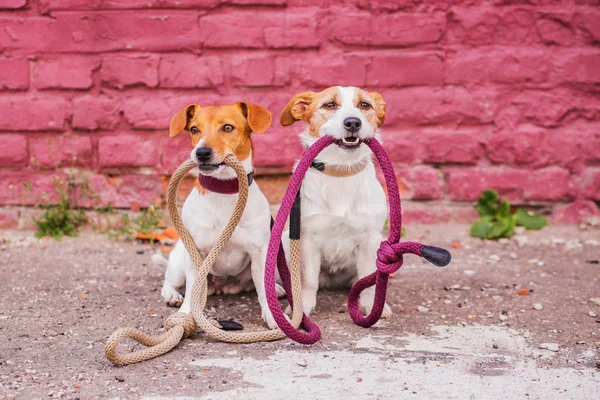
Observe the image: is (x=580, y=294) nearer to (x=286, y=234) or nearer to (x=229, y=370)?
(x=286, y=234)

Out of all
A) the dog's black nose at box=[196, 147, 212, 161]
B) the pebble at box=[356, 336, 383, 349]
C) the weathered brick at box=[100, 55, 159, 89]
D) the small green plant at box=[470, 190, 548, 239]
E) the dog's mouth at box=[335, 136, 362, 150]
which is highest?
the weathered brick at box=[100, 55, 159, 89]

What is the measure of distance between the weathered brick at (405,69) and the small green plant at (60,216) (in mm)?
2416

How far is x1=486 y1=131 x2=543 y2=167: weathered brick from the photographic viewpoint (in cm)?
532

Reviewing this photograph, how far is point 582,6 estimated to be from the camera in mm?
5207

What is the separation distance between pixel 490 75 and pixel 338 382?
3343 millimetres

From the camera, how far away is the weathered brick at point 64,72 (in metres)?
5.18

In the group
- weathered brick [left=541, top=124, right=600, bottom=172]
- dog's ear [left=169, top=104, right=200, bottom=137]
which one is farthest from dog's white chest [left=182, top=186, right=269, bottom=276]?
weathered brick [left=541, top=124, right=600, bottom=172]

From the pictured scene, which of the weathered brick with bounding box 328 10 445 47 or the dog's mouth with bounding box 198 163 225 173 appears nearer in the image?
the dog's mouth with bounding box 198 163 225 173

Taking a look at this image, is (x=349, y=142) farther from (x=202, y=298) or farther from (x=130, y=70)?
(x=130, y=70)

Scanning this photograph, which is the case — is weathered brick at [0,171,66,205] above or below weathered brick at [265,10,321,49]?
below

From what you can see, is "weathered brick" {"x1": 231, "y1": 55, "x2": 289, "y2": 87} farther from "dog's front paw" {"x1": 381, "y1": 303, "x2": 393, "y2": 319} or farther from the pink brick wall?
"dog's front paw" {"x1": 381, "y1": 303, "x2": 393, "y2": 319}

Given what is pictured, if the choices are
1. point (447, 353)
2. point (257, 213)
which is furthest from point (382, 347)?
point (257, 213)

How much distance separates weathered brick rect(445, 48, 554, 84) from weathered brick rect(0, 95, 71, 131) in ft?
9.87

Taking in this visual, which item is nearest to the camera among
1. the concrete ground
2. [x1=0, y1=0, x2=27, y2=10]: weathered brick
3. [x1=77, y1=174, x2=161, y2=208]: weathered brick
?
the concrete ground
